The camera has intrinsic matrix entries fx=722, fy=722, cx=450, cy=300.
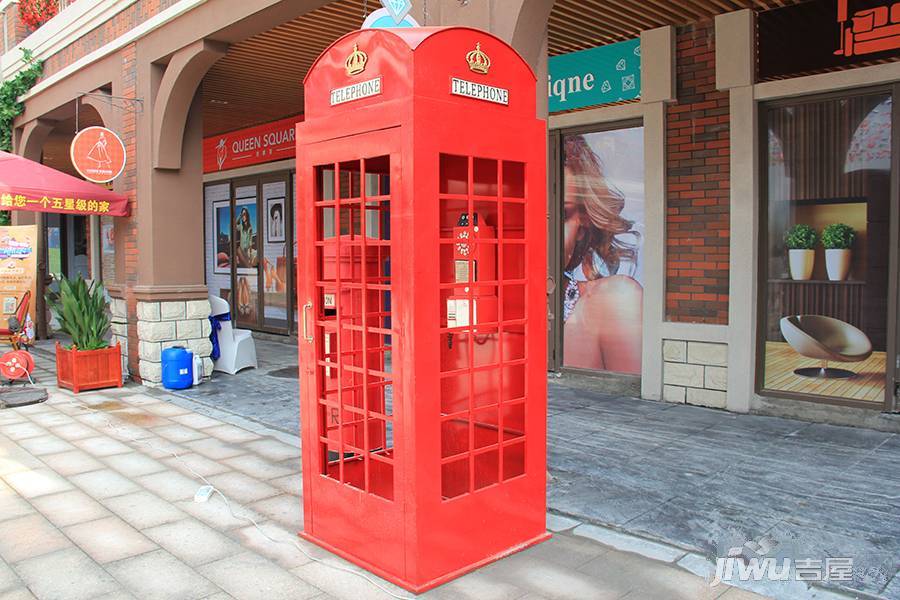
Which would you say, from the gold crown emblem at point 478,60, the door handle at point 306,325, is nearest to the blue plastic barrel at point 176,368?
the door handle at point 306,325

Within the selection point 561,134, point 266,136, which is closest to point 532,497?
point 561,134

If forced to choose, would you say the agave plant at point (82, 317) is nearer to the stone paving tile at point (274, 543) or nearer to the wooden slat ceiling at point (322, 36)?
the wooden slat ceiling at point (322, 36)

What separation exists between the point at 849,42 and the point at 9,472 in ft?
25.1

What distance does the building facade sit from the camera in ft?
20.7

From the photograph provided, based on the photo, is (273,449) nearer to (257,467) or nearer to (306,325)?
(257,467)

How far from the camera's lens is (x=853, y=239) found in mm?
6438

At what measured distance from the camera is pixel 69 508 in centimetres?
464

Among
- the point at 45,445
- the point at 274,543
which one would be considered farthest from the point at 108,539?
the point at 45,445

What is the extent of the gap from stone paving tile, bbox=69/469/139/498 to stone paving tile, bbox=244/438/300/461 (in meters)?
1.07

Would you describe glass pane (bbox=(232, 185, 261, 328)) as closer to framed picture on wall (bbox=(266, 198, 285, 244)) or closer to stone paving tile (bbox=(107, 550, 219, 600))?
framed picture on wall (bbox=(266, 198, 285, 244))

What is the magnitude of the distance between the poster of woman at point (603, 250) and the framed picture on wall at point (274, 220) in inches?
240

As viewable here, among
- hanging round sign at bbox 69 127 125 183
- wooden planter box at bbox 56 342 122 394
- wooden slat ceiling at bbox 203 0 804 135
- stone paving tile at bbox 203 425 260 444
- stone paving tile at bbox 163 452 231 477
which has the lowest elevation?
stone paving tile at bbox 163 452 231 477

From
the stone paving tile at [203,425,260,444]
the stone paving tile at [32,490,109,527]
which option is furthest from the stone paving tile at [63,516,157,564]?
the stone paving tile at [203,425,260,444]

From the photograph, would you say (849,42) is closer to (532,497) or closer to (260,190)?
(532,497)
